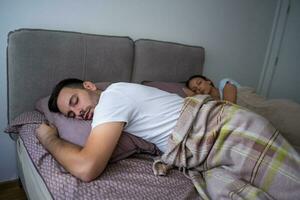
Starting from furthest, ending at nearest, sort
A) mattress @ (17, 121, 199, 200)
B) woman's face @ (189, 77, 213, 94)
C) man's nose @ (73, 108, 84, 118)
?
woman's face @ (189, 77, 213, 94), man's nose @ (73, 108, 84, 118), mattress @ (17, 121, 199, 200)

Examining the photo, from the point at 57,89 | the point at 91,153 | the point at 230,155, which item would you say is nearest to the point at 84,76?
the point at 57,89

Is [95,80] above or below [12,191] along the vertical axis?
above

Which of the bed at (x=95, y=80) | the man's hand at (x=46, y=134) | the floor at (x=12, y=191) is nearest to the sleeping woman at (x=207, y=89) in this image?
the bed at (x=95, y=80)

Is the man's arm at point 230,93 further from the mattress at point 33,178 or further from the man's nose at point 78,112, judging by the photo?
the mattress at point 33,178

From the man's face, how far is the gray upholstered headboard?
0.95 feet

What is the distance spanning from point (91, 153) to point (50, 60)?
703mm

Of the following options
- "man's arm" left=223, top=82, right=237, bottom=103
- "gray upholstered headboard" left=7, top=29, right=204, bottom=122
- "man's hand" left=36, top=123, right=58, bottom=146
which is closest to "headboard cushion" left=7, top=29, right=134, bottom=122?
"gray upholstered headboard" left=7, top=29, right=204, bottom=122

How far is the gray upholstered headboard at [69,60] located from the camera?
1.29 m

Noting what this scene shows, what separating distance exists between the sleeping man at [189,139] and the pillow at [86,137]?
0.03m

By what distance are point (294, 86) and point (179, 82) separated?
1.85 metres

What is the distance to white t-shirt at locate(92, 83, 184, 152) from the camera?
1.01 metres

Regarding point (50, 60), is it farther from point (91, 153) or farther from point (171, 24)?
point (171, 24)

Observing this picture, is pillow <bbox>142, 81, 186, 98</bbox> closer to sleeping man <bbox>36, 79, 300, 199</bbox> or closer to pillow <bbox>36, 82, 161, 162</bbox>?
sleeping man <bbox>36, 79, 300, 199</bbox>

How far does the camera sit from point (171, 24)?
196cm
